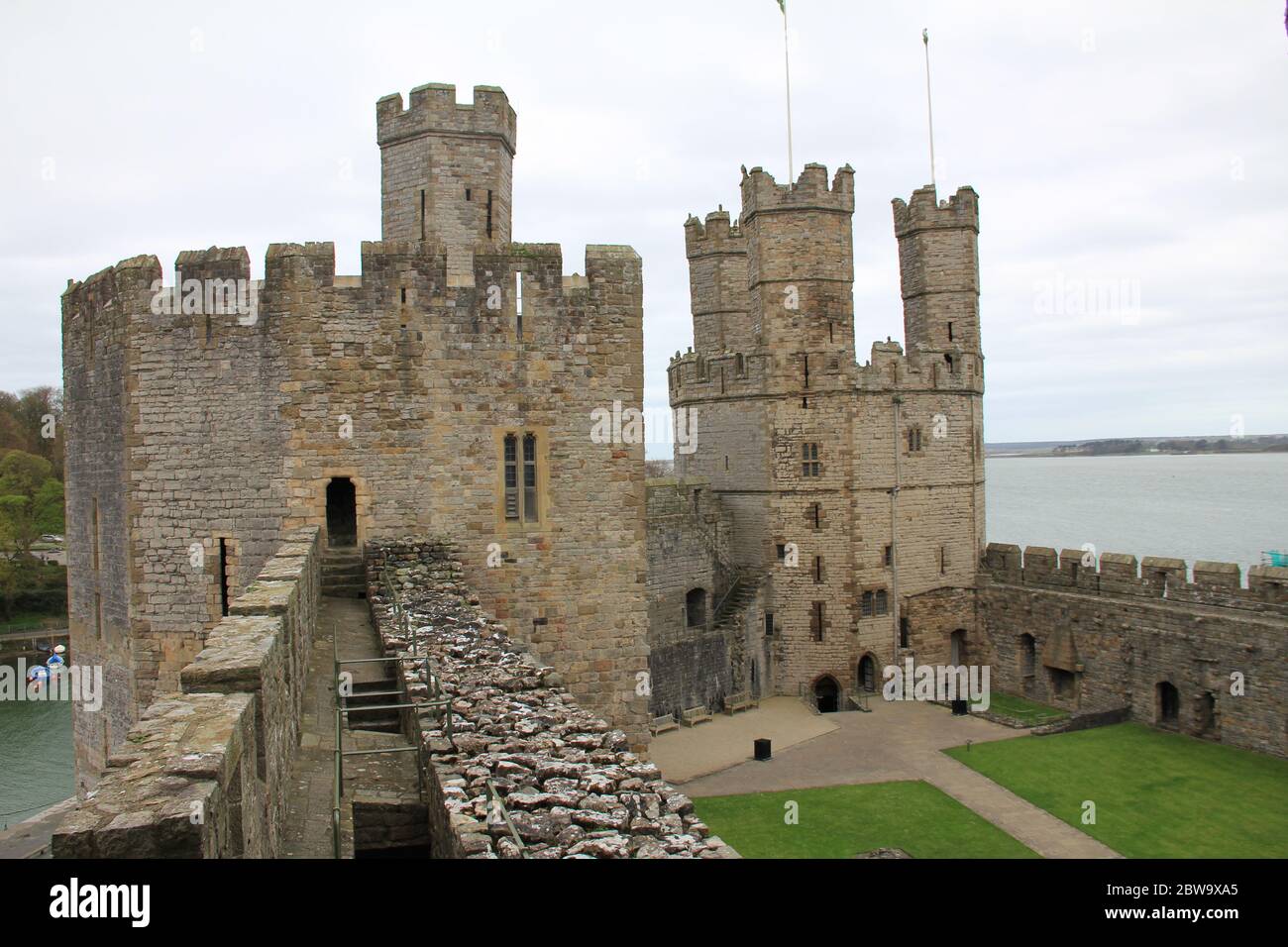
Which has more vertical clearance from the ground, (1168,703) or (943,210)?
(943,210)

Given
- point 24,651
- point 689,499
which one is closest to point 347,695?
point 689,499

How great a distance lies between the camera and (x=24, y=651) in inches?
1972

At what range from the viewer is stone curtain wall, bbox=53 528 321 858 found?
10.6 ft

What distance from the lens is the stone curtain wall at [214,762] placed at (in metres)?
3.25

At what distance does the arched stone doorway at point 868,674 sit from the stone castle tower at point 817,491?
4 centimetres

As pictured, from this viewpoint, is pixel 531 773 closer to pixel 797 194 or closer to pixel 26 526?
pixel 797 194

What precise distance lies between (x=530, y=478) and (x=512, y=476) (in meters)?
0.24

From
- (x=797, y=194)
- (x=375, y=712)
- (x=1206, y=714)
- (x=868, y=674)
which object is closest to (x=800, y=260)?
(x=797, y=194)

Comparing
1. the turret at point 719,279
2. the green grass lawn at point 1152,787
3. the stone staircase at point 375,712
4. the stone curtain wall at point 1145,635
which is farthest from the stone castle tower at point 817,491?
the stone staircase at point 375,712

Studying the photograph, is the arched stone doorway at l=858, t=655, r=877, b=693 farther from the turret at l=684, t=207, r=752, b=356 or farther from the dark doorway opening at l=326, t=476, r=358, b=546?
the dark doorway opening at l=326, t=476, r=358, b=546

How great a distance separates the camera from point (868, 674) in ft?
94.9

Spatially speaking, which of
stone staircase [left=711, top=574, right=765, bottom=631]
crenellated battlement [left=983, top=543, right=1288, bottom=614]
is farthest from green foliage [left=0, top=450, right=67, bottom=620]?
crenellated battlement [left=983, top=543, right=1288, bottom=614]

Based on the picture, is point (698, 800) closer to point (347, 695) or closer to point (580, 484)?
point (580, 484)

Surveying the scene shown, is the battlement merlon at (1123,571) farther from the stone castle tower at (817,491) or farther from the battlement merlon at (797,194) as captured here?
the battlement merlon at (797,194)
